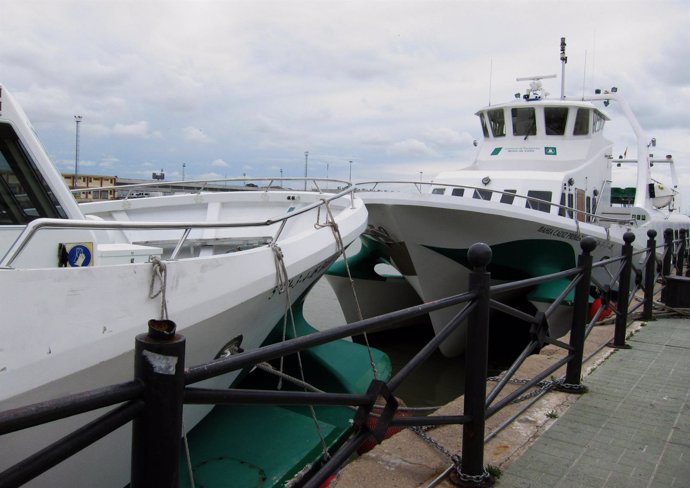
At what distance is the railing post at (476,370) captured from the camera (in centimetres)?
294

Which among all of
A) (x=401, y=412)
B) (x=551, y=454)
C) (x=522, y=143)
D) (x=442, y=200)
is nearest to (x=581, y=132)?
(x=522, y=143)

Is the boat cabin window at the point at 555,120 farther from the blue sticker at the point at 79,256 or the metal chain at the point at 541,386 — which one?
the blue sticker at the point at 79,256

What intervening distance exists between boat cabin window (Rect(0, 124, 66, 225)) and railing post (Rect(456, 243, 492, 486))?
312 centimetres

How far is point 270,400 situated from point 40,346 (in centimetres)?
164

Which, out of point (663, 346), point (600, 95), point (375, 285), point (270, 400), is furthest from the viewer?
point (600, 95)

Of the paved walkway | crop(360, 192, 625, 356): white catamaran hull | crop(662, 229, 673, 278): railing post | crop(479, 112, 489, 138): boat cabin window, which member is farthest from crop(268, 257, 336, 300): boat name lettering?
crop(479, 112, 489, 138): boat cabin window

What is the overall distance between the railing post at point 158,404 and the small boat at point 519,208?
811cm

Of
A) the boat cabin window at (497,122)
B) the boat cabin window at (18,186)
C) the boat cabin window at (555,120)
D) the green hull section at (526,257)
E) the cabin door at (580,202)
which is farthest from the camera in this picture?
the boat cabin window at (497,122)

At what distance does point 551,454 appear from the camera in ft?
11.4

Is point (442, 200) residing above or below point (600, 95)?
below

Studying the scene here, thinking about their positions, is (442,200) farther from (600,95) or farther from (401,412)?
(600,95)

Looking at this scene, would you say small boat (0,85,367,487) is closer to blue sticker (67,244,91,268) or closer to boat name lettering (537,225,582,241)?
blue sticker (67,244,91,268)

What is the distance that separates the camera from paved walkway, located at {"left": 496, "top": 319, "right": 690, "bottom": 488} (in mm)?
3201

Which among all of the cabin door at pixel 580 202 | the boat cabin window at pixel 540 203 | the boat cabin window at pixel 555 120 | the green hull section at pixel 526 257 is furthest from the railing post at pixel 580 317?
the boat cabin window at pixel 555 120
